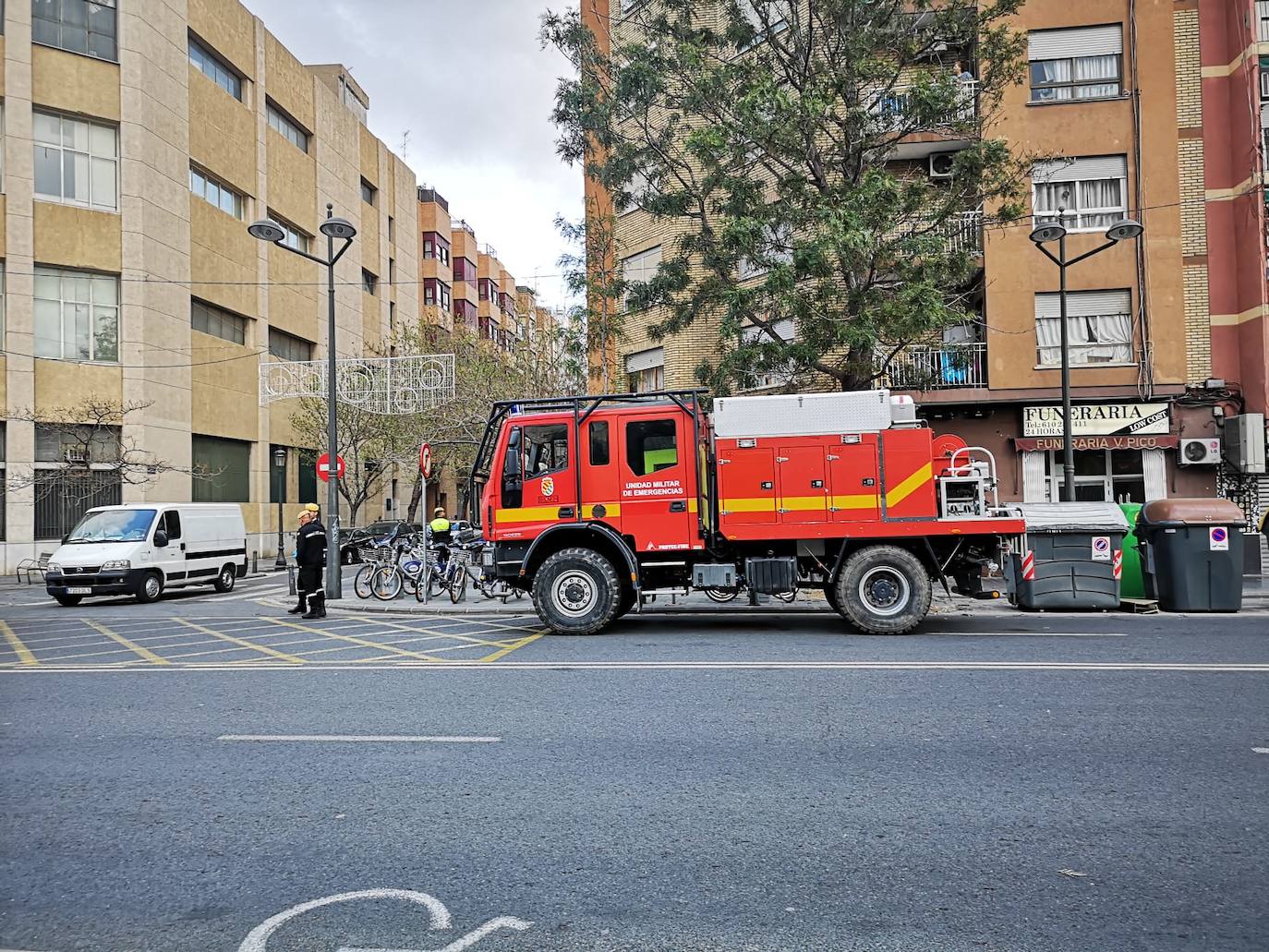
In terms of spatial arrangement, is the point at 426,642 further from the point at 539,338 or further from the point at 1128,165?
the point at 1128,165

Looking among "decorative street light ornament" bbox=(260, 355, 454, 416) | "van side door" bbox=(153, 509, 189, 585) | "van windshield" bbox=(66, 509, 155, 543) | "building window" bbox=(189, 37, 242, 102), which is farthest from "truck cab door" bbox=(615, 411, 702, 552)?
"building window" bbox=(189, 37, 242, 102)

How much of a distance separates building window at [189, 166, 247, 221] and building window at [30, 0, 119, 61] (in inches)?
169

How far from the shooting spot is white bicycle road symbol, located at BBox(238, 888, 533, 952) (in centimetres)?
315

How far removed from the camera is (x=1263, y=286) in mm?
20016

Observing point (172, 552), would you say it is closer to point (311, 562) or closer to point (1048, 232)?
point (311, 562)

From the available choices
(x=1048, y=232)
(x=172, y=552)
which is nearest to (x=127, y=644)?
(x=172, y=552)

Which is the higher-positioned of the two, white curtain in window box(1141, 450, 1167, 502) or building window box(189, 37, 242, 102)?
building window box(189, 37, 242, 102)

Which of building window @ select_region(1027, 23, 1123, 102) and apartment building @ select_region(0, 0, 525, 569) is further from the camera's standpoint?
apartment building @ select_region(0, 0, 525, 569)

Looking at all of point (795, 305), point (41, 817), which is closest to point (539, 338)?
point (795, 305)

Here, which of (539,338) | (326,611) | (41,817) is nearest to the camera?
(41,817)

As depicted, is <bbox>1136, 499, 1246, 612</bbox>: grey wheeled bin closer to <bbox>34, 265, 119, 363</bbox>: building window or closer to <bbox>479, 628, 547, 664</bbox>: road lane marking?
<bbox>479, 628, 547, 664</bbox>: road lane marking

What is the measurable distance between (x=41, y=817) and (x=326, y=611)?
34.6 feet

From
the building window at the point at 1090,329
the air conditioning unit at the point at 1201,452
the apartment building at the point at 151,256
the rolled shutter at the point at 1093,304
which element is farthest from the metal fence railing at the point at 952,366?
the apartment building at the point at 151,256

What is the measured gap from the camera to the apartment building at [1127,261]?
67.5 feet
